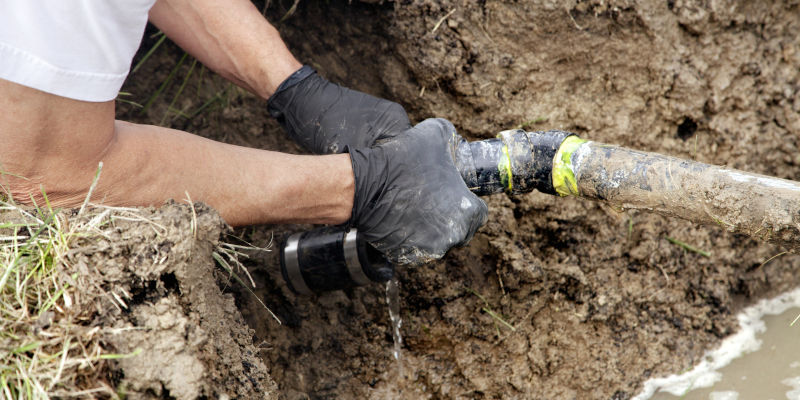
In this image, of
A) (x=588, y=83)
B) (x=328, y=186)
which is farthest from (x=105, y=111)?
(x=588, y=83)

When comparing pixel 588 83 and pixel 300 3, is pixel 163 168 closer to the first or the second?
pixel 300 3

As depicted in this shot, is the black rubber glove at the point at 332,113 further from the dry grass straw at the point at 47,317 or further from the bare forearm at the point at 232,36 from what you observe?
the dry grass straw at the point at 47,317

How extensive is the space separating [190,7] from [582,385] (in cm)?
180

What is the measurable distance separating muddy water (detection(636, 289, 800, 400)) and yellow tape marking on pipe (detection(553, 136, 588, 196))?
817mm

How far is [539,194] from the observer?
7.06ft

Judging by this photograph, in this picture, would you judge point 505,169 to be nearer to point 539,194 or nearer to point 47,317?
point 539,194

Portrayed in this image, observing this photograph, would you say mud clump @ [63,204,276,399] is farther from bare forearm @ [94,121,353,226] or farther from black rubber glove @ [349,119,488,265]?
black rubber glove @ [349,119,488,265]

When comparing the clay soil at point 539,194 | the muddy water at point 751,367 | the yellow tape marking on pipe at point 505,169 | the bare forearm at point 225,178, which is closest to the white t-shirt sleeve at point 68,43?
the bare forearm at point 225,178

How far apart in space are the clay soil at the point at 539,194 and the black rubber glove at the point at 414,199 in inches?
16.3

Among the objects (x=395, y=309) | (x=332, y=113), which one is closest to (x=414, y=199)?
(x=332, y=113)

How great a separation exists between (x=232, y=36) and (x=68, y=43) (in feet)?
→ 2.30

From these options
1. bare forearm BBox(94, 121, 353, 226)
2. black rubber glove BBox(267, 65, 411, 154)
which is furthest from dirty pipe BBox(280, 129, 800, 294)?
black rubber glove BBox(267, 65, 411, 154)

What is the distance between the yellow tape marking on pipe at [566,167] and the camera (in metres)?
1.71

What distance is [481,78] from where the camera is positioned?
2199 mm
